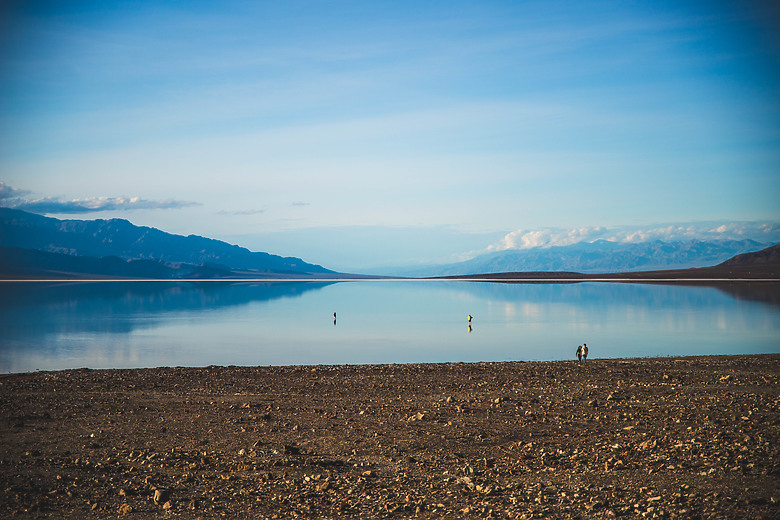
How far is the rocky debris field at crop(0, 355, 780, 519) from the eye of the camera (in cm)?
873

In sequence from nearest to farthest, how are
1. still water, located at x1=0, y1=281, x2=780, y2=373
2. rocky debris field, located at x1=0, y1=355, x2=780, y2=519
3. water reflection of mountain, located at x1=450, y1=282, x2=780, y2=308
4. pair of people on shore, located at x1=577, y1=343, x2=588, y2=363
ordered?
rocky debris field, located at x1=0, y1=355, x2=780, y2=519 < pair of people on shore, located at x1=577, y1=343, x2=588, y2=363 < still water, located at x1=0, y1=281, x2=780, y2=373 < water reflection of mountain, located at x1=450, y1=282, x2=780, y2=308

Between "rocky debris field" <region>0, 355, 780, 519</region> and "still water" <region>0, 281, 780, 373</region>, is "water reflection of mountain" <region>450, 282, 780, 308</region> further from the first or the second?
"rocky debris field" <region>0, 355, 780, 519</region>

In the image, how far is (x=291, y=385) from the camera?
19578 millimetres

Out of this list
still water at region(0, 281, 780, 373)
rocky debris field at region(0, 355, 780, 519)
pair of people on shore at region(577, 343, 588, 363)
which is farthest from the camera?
still water at region(0, 281, 780, 373)

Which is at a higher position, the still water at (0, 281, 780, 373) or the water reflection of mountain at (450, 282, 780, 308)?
the water reflection of mountain at (450, 282, 780, 308)

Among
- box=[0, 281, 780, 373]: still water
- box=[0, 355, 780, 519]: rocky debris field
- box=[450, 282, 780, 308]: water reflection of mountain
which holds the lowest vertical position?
box=[0, 281, 780, 373]: still water

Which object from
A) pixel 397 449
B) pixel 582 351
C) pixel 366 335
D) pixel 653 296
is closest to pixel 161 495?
pixel 397 449

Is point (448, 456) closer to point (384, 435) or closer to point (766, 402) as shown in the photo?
point (384, 435)

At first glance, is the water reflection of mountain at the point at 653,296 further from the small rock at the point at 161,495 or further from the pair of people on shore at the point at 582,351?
the small rock at the point at 161,495

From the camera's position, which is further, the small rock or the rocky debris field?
the small rock

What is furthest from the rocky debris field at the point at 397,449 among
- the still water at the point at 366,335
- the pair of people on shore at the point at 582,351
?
the still water at the point at 366,335

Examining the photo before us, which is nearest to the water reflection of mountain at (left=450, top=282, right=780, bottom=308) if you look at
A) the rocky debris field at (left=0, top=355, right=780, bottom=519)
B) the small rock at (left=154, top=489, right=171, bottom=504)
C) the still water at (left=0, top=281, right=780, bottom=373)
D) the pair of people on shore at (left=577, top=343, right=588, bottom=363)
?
the still water at (left=0, top=281, right=780, bottom=373)

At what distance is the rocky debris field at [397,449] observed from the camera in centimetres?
873

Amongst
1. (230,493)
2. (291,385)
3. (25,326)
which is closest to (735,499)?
(230,493)
